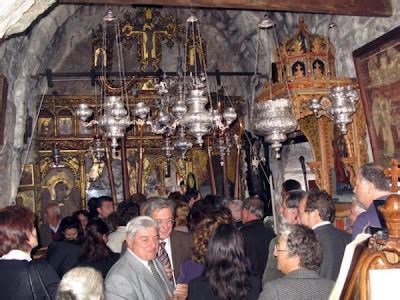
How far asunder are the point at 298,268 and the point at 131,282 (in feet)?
2.99

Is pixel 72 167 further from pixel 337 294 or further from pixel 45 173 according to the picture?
pixel 337 294

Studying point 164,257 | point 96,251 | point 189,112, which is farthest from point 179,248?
point 189,112

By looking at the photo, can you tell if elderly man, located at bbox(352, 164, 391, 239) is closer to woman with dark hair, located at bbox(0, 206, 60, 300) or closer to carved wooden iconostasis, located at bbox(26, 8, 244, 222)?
woman with dark hair, located at bbox(0, 206, 60, 300)

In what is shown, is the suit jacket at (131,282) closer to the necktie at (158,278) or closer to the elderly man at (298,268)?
the necktie at (158,278)

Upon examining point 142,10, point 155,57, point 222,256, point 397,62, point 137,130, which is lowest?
point 222,256

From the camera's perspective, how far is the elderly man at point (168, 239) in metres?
3.79

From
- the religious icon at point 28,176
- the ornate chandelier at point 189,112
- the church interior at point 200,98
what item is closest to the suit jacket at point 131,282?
the church interior at point 200,98

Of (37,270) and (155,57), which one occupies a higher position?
(155,57)

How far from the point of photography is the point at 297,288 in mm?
2461

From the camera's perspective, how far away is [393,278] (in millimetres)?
1482

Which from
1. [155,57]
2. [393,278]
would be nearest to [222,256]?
[393,278]

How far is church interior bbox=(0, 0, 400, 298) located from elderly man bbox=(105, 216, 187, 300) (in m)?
1.37

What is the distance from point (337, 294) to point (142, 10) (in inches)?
383

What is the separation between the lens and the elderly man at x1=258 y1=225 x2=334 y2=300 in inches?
96.2
